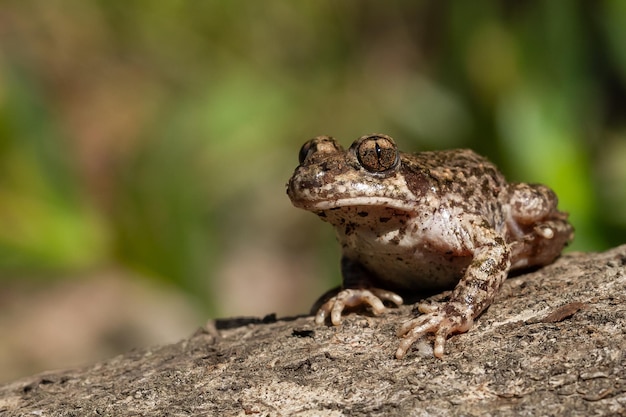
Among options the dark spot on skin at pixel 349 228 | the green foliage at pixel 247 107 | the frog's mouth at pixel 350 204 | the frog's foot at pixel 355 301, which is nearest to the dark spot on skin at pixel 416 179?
the frog's mouth at pixel 350 204

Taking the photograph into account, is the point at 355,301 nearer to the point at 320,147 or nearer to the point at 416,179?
the point at 416,179

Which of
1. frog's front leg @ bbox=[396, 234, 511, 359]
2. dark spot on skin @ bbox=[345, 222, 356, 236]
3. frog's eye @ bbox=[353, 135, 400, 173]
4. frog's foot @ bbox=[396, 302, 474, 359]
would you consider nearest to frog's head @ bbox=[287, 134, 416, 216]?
frog's eye @ bbox=[353, 135, 400, 173]

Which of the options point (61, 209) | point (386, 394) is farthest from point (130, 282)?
point (386, 394)

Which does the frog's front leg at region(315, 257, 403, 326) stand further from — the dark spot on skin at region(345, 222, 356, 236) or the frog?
the dark spot on skin at region(345, 222, 356, 236)

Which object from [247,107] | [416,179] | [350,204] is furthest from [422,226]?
[247,107]

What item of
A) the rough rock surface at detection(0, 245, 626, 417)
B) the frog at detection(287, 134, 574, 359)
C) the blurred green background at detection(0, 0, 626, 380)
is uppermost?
the blurred green background at detection(0, 0, 626, 380)

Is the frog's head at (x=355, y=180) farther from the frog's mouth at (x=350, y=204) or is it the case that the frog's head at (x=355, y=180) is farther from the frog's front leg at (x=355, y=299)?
the frog's front leg at (x=355, y=299)

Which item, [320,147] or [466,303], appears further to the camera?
[320,147]
